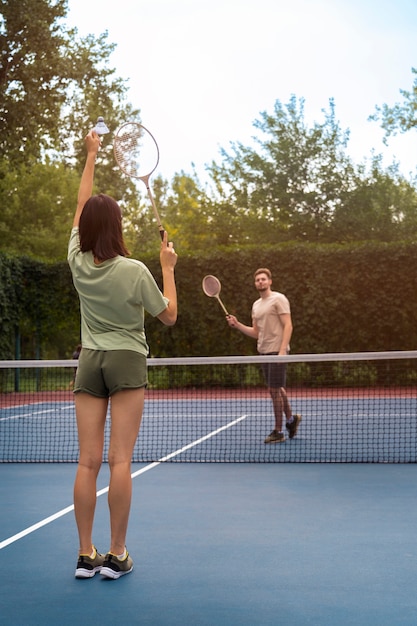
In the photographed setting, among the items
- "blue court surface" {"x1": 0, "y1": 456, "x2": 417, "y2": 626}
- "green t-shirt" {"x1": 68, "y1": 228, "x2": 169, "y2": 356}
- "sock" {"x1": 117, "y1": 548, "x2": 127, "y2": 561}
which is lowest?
"blue court surface" {"x1": 0, "y1": 456, "x2": 417, "y2": 626}

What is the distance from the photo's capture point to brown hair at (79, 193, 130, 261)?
13.4ft

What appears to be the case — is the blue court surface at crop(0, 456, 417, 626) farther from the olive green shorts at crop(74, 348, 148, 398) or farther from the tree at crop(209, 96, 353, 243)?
the tree at crop(209, 96, 353, 243)

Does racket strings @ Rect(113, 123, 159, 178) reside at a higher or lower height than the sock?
higher

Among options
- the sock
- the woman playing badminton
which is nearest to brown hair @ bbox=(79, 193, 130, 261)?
the woman playing badminton

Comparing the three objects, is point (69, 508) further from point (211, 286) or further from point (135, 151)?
point (211, 286)

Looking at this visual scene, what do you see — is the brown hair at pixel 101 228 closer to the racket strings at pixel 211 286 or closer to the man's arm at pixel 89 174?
the man's arm at pixel 89 174

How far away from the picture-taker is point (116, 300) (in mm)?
4078

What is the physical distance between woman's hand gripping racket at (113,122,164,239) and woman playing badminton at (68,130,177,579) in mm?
1534

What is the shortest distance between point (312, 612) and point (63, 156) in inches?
1531

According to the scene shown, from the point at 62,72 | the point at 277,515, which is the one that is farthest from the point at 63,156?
the point at 277,515

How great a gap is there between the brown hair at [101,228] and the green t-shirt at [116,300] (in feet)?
0.18

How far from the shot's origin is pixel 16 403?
14953mm

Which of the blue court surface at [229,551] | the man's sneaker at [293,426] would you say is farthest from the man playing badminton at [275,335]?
the blue court surface at [229,551]

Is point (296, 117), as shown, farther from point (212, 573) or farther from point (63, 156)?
point (212, 573)
